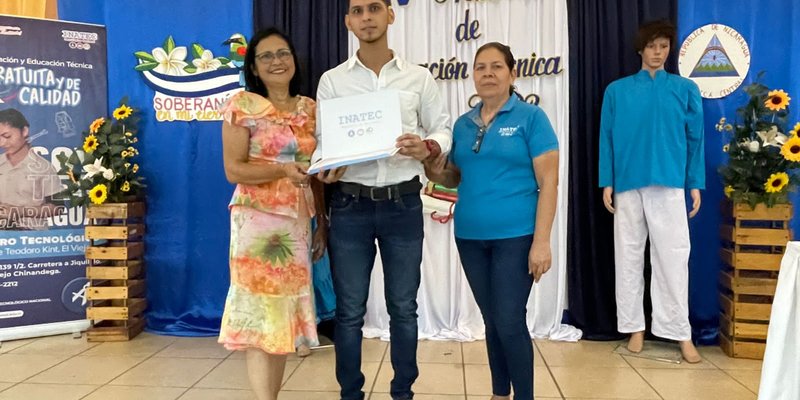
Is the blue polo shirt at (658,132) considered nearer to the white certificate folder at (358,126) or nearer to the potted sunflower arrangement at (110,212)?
the white certificate folder at (358,126)

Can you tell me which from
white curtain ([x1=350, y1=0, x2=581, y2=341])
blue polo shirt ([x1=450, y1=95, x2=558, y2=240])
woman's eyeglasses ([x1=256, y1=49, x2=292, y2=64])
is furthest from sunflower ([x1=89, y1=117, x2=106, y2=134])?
blue polo shirt ([x1=450, y1=95, x2=558, y2=240])

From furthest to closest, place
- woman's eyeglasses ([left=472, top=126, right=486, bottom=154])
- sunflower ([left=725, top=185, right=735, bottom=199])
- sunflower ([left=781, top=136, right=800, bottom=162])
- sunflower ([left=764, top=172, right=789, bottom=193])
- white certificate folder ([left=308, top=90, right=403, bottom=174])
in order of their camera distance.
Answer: sunflower ([left=725, top=185, right=735, bottom=199]) < sunflower ([left=764, top=172, right=789, bottom=193]) < sunflower ([left=781, top=136, right=800, bottom=162]) < woman's eyeglasses ([left=472, top=126, right=486, bottom=154]) < white certificate folder ([left=308, top=90, right=403, bottom=174])

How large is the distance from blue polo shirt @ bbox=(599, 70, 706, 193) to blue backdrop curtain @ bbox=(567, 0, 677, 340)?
21 cm

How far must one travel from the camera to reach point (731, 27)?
3.26 meters

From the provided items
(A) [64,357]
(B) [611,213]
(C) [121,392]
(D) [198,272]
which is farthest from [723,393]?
(A) [64,357]

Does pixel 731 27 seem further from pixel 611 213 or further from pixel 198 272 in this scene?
pixel 198 272

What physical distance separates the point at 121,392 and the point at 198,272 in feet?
3.75

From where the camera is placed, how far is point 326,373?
2816 mm

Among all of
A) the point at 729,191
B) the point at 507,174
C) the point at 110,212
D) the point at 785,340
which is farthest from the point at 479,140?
the point at 110,212

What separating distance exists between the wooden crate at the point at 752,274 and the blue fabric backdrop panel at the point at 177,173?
117 inches

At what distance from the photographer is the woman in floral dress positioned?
1942 mm

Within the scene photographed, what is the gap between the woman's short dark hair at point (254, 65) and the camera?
6.57 feet

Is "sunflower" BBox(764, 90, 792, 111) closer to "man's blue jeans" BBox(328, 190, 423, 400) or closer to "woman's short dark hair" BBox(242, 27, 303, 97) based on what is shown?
"man's blue jeans" BBox(328, 190, 423, 400)

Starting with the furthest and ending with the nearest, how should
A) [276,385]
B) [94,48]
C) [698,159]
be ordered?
[94,48] → [698,159] → [276,385]
